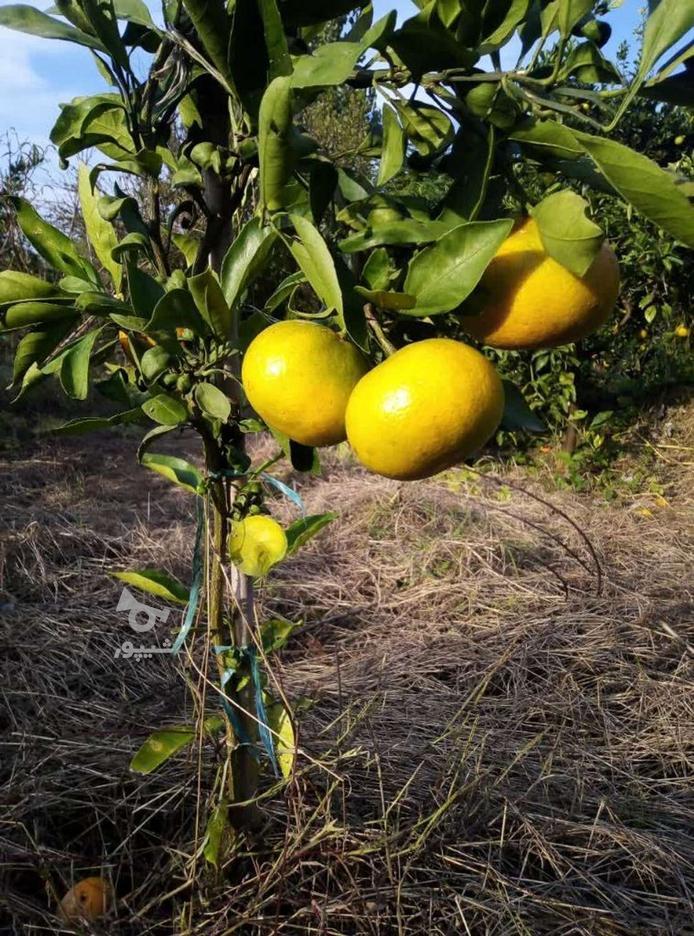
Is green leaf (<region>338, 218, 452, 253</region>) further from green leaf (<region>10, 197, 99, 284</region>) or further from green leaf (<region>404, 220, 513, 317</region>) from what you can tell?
green leaf (<region>10, 197, 99, 284</region>)

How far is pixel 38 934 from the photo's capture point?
104 centimetres

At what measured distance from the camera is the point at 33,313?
674 millimetres

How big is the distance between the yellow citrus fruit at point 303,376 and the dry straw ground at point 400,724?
→ 552 millimetres

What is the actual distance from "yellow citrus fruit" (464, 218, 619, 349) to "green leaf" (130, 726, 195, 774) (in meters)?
0.69

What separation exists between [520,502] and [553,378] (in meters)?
0.75

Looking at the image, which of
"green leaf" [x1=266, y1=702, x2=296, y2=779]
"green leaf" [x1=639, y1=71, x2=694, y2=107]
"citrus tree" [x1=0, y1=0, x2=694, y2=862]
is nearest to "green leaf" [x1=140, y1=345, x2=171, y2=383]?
"citrus tree" [x1=0, y1=0, x2=694, y2=862]

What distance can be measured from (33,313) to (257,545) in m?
0.32

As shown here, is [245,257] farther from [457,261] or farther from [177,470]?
[177,470]

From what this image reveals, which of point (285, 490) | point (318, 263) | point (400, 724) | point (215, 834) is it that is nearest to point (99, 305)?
point (318, 263)

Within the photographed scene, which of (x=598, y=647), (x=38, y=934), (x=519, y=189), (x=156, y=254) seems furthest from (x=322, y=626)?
(x=519, y=189)

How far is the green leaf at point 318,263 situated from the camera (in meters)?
0.46

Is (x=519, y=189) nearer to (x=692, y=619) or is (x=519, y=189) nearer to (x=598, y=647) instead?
(x=598, y=647)

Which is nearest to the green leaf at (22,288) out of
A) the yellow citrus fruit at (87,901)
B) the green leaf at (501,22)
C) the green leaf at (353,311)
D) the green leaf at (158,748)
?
the green leaf at (353,311)

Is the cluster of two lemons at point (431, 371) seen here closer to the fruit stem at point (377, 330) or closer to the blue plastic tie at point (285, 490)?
the fruit stem at point (377, 330)
